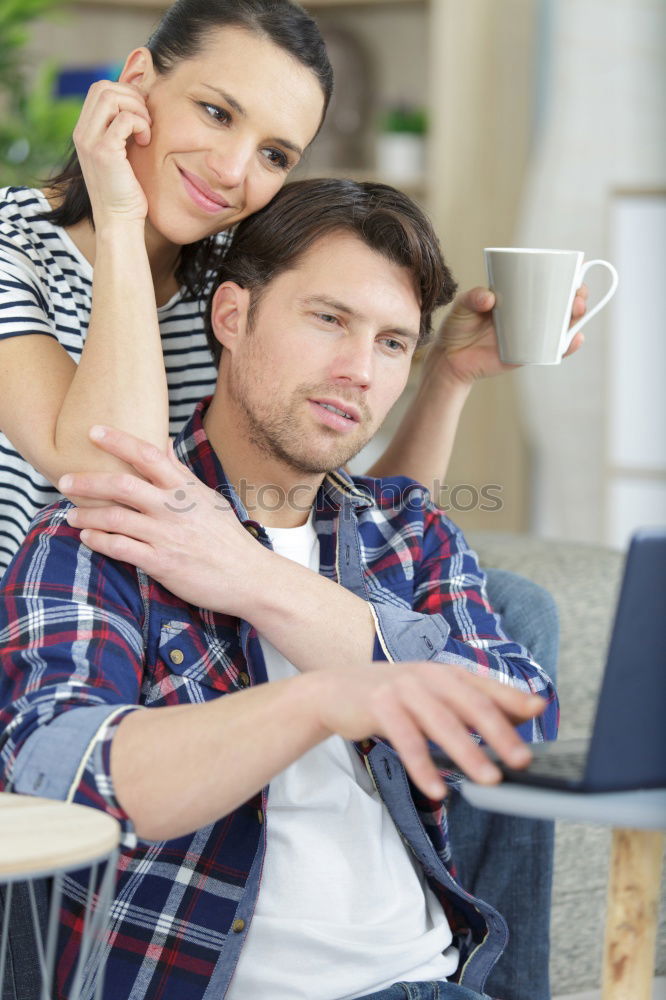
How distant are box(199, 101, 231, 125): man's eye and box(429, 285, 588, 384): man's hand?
1.12 ft

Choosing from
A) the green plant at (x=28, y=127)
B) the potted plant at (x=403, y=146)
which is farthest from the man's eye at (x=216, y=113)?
the potted plant at (x=403, y=146)

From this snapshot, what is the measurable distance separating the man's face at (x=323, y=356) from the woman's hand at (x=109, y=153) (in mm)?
184

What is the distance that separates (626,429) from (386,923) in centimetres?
231

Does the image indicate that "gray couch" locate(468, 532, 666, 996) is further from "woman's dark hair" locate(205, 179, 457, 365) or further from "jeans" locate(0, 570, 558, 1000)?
"woman's dark hair" locate(205, 179, 457, 365)

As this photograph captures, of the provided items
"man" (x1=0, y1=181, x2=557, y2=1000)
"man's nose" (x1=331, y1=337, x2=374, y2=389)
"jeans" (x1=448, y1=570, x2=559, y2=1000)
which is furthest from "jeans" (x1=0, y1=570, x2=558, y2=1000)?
"man's nose" (x1=331, y1=337, x2=374, y2=389)

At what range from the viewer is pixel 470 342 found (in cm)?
153

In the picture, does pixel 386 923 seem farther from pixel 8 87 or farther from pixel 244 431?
pixel 8 87

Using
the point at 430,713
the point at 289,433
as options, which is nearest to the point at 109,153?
the point at 289,433

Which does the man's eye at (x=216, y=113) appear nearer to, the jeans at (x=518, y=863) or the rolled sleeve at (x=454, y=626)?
the rolled sleeve at (x=454, y=626)

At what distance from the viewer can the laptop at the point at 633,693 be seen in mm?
760

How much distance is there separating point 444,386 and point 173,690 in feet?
2.08

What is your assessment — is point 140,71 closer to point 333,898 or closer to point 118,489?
point 118,489

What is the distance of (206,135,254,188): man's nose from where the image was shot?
1.32 metres

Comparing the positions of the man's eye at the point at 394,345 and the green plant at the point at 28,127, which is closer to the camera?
the man's eye at the point at 394,345
